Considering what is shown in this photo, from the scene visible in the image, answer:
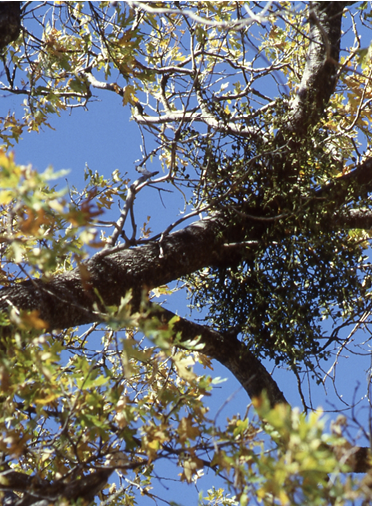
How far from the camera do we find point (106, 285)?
1.94 metres

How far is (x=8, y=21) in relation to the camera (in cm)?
190

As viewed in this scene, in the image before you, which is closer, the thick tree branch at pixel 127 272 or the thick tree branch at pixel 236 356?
the thick tree branch at pixel 127 272

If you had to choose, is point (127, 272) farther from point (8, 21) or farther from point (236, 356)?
point (8, 21)

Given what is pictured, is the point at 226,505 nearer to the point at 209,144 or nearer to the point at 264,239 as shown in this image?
the point at 264,239

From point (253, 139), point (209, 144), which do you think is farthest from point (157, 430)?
point (253, 139)

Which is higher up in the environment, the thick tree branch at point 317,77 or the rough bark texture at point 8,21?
the thick tree branch at point 317,77

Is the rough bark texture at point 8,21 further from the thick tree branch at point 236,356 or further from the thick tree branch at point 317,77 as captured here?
the thick tree branch at point 236,356

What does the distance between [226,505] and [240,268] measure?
1.25 metres

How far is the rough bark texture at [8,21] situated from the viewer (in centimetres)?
189

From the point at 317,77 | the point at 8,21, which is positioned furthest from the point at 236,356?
the point at 8,21

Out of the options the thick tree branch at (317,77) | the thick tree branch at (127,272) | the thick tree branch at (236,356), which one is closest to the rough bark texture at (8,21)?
the thick tree branch at (127,272)

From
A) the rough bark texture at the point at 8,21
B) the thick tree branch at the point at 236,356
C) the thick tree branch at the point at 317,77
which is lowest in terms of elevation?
the thick tree branch at the point at 236,356

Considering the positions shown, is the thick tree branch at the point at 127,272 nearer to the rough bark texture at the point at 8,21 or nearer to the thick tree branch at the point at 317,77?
the thick tree branch at the point at 317,77

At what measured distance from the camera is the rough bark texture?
1.89m
